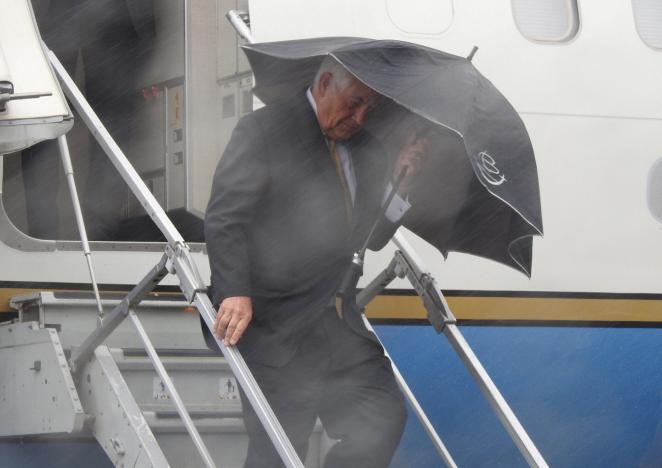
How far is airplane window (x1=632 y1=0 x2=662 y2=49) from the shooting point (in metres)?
5.50

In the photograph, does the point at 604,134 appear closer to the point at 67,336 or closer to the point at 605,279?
the point at 605,279

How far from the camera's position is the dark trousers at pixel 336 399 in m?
3.45

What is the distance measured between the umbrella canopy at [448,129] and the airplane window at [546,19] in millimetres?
1756

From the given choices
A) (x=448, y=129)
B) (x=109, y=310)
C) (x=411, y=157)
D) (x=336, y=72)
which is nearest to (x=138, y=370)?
(x=109, y=310)

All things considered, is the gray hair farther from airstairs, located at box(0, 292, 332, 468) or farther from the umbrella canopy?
airstairs, located at box(0, 292, 332, 468)

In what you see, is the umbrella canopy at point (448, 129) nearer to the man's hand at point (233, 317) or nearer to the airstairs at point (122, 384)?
the man's hand at point (233, 317)

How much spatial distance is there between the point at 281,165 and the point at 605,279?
2.36m

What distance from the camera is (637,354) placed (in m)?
5.31

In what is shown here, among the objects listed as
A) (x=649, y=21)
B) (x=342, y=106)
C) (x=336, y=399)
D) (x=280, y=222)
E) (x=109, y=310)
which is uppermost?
(x=342, y=106)

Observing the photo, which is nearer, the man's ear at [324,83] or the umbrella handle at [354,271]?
the man's ear at [324,83]

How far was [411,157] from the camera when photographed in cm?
356

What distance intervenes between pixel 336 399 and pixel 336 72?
102 cm

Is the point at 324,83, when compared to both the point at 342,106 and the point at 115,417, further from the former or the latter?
the point at 115,417

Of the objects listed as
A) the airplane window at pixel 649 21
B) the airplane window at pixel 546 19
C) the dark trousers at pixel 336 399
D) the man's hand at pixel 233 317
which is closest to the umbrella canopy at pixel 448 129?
the dark trousers at pixel 336 399
